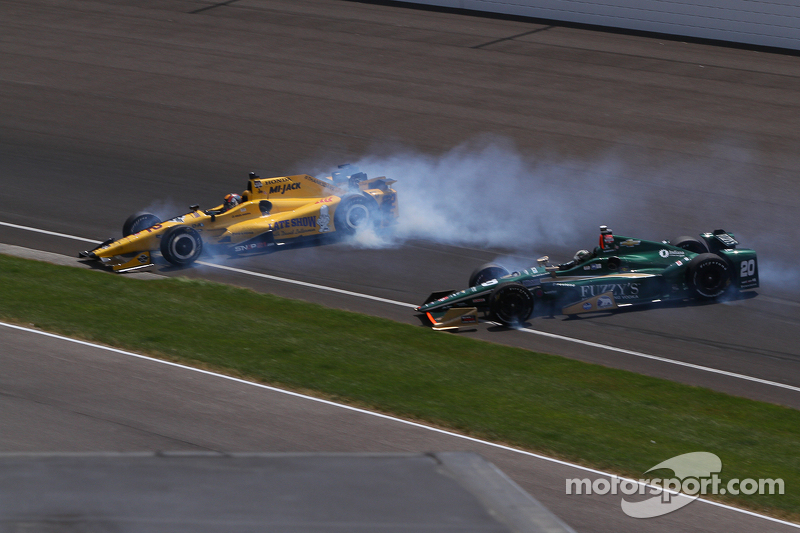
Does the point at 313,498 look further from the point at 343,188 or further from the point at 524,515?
the point at 343,188

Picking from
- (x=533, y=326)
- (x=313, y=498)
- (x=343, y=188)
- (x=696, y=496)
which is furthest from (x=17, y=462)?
(x=343, y=188)

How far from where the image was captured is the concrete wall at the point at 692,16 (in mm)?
31328

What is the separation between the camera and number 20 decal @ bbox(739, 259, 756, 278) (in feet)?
54.3

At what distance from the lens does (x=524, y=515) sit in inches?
143

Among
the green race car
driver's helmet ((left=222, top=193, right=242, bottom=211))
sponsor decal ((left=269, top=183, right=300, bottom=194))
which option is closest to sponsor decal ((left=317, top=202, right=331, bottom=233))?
sponsor decal ((left=269, top=183, right=300, bottom=194))

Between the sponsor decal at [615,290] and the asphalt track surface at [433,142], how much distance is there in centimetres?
44

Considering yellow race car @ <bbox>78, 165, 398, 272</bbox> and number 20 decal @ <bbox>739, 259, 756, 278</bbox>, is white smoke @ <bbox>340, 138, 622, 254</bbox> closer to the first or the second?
yellow race car @ <bbox>78, 165, 398, 272</bbox>

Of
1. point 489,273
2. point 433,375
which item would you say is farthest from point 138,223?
point 433,375

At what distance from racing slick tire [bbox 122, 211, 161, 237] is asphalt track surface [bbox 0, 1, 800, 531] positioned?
3.91ft

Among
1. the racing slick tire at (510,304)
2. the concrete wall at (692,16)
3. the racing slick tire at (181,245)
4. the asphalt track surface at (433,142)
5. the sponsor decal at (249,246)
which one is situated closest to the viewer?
the racing slick tire at (510,304)

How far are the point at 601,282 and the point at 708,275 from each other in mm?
2067

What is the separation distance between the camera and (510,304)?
599 inches

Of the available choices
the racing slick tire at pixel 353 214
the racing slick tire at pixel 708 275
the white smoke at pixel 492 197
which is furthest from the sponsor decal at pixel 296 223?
the racing slick tire at pixel 708 275

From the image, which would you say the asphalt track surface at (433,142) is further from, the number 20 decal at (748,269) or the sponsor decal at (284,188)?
the sponsor decal at (284,188)
